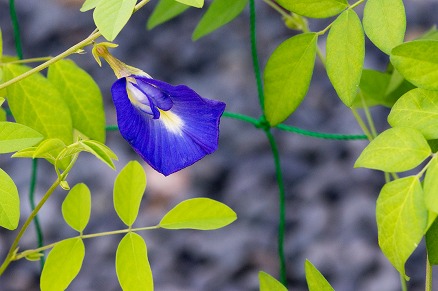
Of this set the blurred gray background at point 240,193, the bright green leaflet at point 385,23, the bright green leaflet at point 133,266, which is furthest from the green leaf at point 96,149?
the blurred gray background at point 240,193

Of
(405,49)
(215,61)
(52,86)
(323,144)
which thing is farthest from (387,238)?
(215,61)

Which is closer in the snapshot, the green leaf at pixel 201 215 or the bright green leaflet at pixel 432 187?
the bright green leaflet at pixel 432 187

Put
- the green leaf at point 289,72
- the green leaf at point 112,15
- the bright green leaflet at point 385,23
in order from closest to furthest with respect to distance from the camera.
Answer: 1. the green leaf at point 112,15
2. the bright green leaflet at point 385,23
3. the green leaf at point 289,72

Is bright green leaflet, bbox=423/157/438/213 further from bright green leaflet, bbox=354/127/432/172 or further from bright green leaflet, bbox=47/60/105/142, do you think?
bright green leaflet, bbox=47/60/105/142

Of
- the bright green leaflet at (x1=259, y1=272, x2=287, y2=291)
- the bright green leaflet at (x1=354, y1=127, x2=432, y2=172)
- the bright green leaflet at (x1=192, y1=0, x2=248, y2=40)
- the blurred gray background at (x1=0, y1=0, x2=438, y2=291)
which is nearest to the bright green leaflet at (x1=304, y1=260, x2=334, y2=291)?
the bright green leaflet at (x1=259, y1=272, x2=287, y2=291)

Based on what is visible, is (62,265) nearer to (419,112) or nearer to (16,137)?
(16,137)

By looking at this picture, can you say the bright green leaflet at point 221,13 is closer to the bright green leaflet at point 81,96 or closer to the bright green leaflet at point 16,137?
the bright green leaflet at point 81,96

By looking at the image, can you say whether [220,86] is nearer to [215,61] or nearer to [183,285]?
[215,61]
